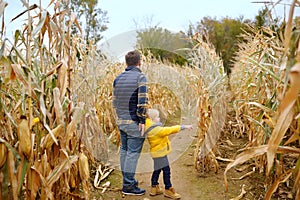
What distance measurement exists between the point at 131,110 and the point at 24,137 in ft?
5.20

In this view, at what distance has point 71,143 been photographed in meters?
1.74

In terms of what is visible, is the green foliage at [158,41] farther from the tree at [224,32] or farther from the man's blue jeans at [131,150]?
the tree at [224,32]

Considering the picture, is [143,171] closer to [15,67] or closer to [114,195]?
[114,195]

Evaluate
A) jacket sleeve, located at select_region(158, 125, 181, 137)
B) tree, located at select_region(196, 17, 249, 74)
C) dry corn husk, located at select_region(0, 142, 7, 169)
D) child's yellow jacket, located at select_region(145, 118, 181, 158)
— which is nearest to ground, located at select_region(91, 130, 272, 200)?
child's yellow jacket, located at select_region(145, 118, 181, 158)

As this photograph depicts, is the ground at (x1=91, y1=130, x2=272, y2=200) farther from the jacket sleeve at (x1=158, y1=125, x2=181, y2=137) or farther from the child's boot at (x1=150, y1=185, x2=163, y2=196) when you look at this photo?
the jacket sleeve at (x1=158, y1=125, x2=181, y2=137)

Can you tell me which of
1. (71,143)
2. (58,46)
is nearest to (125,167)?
(71,143)

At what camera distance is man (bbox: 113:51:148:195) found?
2.87 metres

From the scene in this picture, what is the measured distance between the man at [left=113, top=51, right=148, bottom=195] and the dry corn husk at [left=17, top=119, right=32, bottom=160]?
1.50 meters

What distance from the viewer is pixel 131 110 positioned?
2.93 m

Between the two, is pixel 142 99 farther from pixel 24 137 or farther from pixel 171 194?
pixel 24 137

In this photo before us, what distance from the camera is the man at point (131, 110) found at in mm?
2865

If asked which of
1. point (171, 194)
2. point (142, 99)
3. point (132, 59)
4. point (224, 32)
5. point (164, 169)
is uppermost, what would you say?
point (224, 32)

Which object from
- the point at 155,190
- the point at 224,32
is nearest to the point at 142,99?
the point at 155,190

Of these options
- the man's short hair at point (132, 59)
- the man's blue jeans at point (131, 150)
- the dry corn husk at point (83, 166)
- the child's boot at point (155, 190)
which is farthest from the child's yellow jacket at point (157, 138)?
the dry corn husk at point (83, 166)
